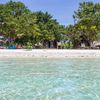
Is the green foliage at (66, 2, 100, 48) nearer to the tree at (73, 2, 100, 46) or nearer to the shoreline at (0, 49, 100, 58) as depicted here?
the tree at (73, 2, 100, 46)

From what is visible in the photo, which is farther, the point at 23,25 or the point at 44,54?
the point at 23,25

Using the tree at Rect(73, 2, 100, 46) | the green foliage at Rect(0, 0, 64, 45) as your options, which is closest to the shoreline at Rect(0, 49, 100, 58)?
the green foliage at Rect(0, 0, 64, 45)

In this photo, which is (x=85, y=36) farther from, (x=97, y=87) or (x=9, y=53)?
(x=97, y=87)

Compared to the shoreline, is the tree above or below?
above

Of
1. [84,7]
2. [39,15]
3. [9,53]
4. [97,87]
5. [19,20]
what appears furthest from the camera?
[39,15]

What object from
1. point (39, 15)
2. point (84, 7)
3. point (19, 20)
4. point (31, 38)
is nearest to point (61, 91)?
point (19, 20)

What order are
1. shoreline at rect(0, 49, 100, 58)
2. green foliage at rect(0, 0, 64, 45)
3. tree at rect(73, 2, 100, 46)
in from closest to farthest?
shoreline at rect(0, 49, 100, 58)
green foliage at rect(0, 0, 64, 45)
tree at rect(73, 2, 100, 46)

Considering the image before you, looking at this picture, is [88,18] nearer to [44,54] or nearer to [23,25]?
[23,25]

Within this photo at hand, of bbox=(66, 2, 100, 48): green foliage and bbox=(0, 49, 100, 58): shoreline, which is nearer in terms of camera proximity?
bbox=(0, 49, 100, 58): shoreline

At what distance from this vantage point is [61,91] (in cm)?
849

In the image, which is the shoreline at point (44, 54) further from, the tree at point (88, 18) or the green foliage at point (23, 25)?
the tree at point (88, 18)

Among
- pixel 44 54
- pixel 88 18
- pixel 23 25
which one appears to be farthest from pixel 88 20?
pixel 44 54

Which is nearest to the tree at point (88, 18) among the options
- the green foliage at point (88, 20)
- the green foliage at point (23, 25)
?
the green foliage at point (88, 20)

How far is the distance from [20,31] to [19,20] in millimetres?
1657
